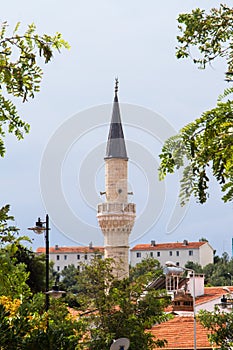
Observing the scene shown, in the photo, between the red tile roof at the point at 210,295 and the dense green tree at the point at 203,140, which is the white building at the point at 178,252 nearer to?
the red tile roof at the point at 210,295

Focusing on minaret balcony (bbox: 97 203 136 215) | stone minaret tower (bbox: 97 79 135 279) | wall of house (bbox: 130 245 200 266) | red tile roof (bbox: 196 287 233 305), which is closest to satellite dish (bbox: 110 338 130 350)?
red tile roof (bbox: 196 287 233 305)

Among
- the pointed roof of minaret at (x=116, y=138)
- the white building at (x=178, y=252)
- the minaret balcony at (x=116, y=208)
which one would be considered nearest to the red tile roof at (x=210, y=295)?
the minaret balcony at (x=116, y=208)

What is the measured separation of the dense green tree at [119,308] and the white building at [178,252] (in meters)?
106

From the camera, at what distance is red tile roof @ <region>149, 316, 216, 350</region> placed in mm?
33125

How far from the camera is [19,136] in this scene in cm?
727

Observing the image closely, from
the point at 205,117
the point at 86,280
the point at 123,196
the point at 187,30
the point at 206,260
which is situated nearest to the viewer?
the point at 205,117

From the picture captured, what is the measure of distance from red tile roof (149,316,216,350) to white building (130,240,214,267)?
98.3 m

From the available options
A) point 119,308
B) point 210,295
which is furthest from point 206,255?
point 119,308

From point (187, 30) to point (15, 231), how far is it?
2.10m

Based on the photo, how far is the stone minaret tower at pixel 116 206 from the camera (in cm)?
6397

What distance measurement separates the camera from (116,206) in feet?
211

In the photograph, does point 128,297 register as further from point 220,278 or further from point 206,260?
point 206,260

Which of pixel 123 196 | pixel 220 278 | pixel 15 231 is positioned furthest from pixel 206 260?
pixel 15 231

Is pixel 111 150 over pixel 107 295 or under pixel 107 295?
over
